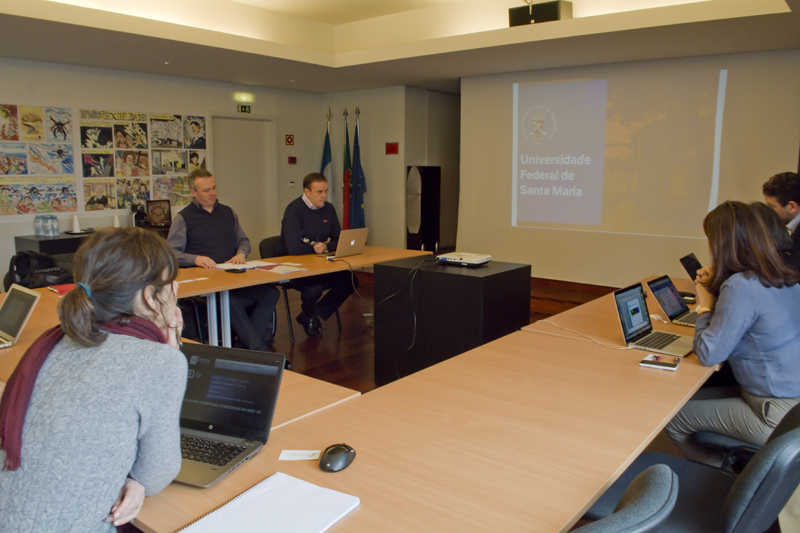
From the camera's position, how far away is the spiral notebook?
116 centimetres

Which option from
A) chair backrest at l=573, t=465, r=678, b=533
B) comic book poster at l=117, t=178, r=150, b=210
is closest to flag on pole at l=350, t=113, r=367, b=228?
comic book poster at l=117, t=178, r=150, b=210

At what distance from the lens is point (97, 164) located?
6172mm

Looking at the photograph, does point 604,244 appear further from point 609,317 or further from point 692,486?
point 692,486

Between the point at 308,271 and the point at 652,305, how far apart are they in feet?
7.00

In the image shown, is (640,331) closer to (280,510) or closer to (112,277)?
(280,510)

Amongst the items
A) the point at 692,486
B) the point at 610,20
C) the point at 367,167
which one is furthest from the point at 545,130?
the point at 692,486

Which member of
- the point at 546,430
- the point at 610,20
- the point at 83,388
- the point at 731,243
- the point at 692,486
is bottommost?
the point at 692,486

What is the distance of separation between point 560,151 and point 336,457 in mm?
5474

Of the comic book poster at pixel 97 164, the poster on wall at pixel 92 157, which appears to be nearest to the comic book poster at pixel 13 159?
the poster on wall at pixel 92 157

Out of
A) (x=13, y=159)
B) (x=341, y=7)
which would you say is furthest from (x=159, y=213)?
(x=341, y=7)

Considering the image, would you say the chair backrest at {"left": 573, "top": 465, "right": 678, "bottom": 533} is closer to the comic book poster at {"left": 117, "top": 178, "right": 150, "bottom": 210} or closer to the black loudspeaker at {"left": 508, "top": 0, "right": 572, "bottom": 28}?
the black loudspeaker at {"left": 508, "top": 0, "right": 572, "bottom": 28}

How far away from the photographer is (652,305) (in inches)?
126

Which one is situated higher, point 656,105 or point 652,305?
point 656,105

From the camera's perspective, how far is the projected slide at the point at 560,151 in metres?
6.05
